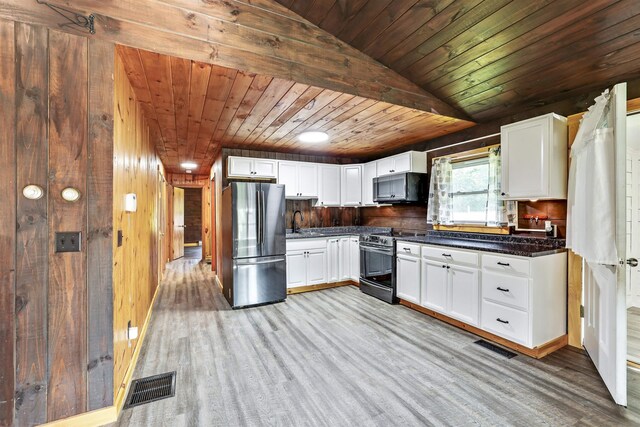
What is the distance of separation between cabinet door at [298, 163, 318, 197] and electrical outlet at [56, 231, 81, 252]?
340 centimetres

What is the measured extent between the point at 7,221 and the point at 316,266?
3.58 metres

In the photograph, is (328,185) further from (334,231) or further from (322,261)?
(322,261)

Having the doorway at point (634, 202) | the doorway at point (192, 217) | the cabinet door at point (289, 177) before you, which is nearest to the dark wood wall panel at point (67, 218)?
the cabinet door at point (289, 177)

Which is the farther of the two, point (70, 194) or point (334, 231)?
point (334, 231)

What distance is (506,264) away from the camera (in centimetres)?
260

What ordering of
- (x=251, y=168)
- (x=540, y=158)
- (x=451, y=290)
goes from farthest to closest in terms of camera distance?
(x=251, y=168), (x=451, y=290), (x=540, y=158)

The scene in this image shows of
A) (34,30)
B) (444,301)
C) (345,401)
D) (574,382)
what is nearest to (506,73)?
(444,301)

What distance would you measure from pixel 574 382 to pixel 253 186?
3.75 metres

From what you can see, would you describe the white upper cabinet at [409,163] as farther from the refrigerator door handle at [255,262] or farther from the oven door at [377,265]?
the refrigerator door handle at [255,262]

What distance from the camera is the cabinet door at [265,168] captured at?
4.45 metres

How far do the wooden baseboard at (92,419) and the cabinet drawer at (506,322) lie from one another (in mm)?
3100

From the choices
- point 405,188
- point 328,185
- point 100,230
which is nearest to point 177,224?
point 328,185

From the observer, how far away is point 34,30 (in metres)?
1.57

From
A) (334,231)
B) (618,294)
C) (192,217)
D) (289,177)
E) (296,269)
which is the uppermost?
(289,177)
